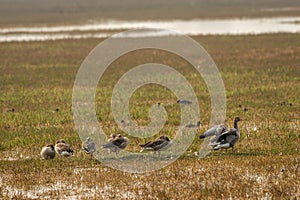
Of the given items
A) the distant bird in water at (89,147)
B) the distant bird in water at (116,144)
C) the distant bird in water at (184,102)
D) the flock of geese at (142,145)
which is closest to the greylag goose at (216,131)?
the flock of geese at (142,145)

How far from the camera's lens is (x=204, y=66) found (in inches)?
1286

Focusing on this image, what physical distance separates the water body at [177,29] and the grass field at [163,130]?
12.6 metres

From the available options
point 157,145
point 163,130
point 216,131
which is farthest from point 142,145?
point 163,130

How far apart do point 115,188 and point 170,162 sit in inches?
88.2

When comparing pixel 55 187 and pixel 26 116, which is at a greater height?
pixel 26 116

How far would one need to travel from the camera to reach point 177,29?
55.6 m

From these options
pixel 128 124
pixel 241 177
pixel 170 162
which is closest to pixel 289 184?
pixel 241 177

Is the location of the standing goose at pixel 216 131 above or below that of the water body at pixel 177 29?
below

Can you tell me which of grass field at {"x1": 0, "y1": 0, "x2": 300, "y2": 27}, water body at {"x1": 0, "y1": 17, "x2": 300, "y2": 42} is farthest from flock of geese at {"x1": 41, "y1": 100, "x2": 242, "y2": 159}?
grass field at {"x1": 0, "y1": 0, "x2": 300, "y2": 27}

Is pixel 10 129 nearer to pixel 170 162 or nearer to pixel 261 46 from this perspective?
pixel 170 162

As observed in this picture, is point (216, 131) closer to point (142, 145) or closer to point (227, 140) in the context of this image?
point (227, 140)

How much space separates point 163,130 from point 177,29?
38.0 meters

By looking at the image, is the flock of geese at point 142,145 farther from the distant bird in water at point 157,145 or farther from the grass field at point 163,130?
the grass field at point 163,130

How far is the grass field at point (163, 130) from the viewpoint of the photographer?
40.6 feet
